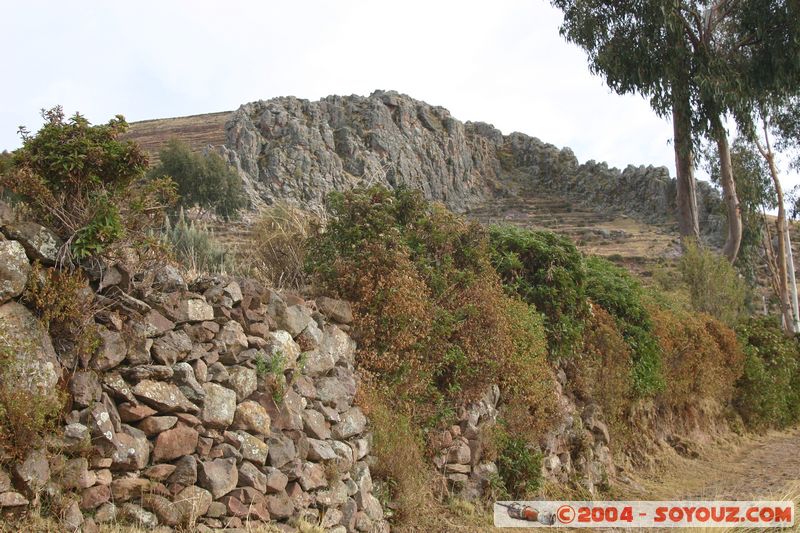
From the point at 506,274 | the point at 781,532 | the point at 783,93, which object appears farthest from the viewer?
the point at 783,93

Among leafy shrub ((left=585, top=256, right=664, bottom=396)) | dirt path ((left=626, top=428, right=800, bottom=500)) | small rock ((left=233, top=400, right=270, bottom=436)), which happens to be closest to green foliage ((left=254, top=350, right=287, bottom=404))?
small rock ((left=233, top=400, right=270, bottom=436))

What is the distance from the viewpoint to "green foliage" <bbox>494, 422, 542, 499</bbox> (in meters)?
7.76

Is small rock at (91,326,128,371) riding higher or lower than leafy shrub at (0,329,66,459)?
higher

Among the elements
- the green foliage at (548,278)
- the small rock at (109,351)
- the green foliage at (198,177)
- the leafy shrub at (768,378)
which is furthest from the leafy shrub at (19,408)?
the green foliage at (198,177)

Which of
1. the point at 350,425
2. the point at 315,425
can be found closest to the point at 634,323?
the point at 350,425

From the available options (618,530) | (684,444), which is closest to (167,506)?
(618,530)

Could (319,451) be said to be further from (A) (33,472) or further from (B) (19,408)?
(B) (19,408)

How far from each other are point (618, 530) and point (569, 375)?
257 cm

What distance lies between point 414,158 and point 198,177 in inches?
974

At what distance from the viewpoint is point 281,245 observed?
331 inches

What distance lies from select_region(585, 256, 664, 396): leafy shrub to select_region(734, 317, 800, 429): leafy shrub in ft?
16.8

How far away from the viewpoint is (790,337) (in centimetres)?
1900

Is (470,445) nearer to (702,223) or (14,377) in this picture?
(14,377)

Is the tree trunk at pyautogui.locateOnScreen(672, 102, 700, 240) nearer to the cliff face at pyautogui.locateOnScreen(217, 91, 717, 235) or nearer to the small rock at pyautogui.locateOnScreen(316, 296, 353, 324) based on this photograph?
the small rock at pyautogui.locateOnScreen(316, 296, 353, 324)
